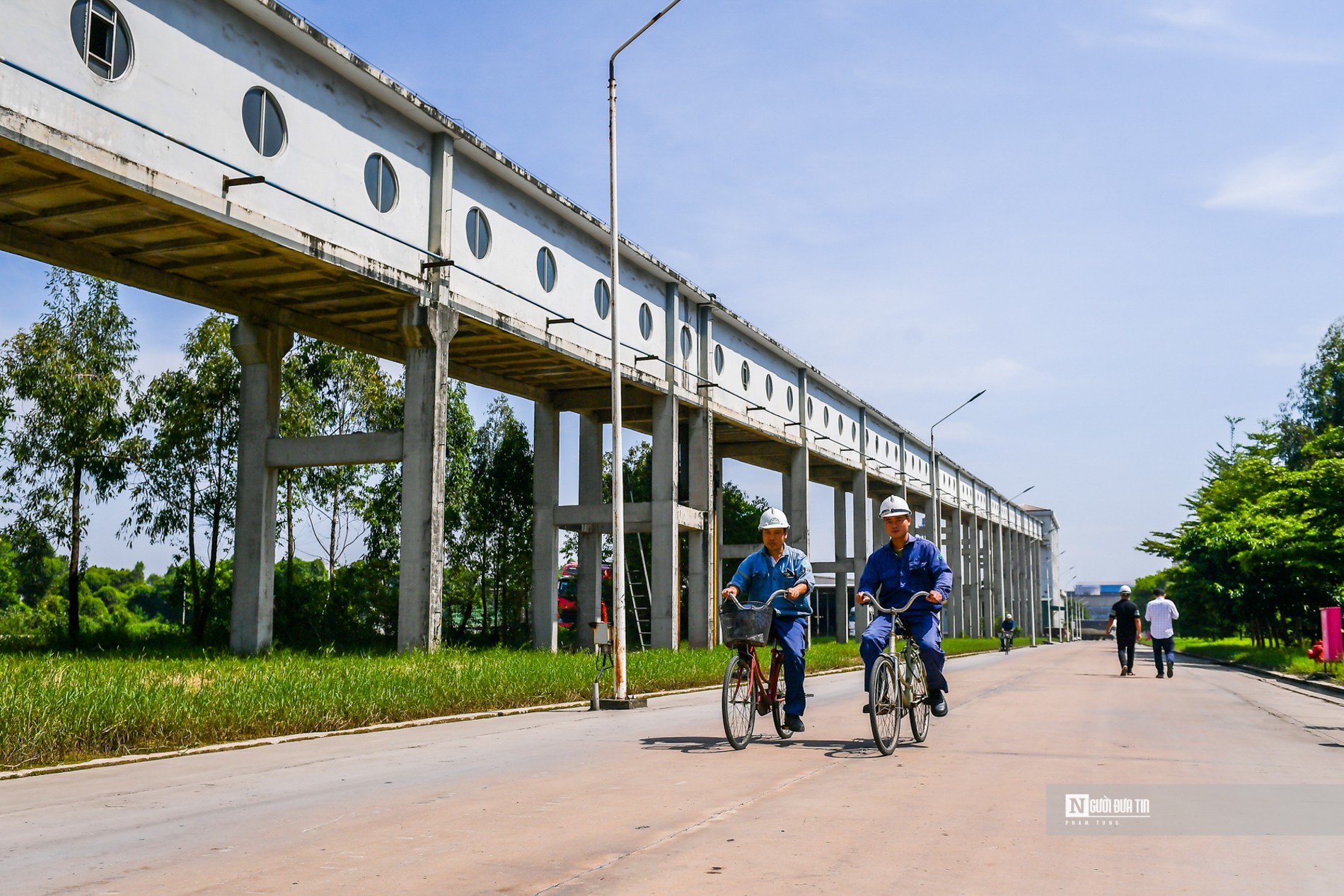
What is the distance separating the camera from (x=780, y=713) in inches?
385

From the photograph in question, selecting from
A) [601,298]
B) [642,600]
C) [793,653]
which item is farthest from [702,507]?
[793,653]

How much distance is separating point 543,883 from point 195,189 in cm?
1460

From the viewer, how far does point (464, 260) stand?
23484 millimetres

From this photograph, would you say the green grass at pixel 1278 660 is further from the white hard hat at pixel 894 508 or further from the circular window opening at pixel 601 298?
the circular window opening at pixel 601 298

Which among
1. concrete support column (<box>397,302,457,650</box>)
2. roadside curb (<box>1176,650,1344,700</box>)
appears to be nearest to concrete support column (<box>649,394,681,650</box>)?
concrete support column (<box>397,302,457,650</box>)

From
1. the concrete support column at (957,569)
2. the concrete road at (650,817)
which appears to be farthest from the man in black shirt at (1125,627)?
the concrete support column at (957,569)

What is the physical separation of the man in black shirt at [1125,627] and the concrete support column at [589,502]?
16.7 meters

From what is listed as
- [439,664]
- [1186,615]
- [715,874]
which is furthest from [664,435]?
[1186,615]

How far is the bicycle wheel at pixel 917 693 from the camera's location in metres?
9.16

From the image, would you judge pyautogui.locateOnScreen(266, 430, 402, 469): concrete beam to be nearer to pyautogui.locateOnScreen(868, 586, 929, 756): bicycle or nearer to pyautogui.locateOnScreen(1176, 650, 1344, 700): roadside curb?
pyautogui.locateOnScreen(868, 586, 929, 756): bicycle

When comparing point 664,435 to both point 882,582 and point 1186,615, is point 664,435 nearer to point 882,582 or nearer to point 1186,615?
point 882,582

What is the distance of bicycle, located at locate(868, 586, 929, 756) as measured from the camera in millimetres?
8500

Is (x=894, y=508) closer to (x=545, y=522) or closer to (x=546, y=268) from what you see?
(x=546, y=268)

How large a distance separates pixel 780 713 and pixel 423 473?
43.6 feet
